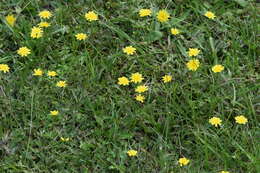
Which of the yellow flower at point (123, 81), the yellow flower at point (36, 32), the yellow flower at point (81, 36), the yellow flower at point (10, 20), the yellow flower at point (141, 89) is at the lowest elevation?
the yellow flower at point (141, 89)

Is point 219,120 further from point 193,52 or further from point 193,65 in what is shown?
point 193,52

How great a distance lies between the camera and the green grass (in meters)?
3.13

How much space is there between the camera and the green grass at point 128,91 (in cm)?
313

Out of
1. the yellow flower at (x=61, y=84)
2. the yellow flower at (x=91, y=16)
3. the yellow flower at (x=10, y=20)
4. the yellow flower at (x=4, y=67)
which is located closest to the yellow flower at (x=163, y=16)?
the yellow flower at (x=91, y=16)

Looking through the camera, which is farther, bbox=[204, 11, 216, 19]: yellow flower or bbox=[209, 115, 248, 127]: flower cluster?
bbox=[204, 11, 216, 19]: yellow flower

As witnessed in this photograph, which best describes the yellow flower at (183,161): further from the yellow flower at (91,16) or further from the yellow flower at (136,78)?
the yellow flower at (91,16)

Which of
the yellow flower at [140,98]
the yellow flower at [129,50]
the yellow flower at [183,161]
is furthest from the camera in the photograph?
the yellow flower at [129,50]

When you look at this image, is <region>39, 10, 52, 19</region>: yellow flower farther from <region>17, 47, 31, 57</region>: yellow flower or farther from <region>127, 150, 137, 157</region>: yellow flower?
<region>127, 150, 137, 157</region>: yellow flower

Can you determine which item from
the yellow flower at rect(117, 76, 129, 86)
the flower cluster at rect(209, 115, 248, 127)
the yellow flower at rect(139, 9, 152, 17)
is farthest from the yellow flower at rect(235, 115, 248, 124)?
the yellow flower at rect(139, 9, 152, 17)

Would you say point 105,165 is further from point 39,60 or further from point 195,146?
point 39,60

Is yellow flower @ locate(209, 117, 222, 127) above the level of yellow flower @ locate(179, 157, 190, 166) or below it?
above

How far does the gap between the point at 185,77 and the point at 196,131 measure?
430 mm

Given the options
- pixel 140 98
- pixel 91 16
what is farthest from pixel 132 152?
pixel 91 16

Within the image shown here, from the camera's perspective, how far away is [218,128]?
3.34m
